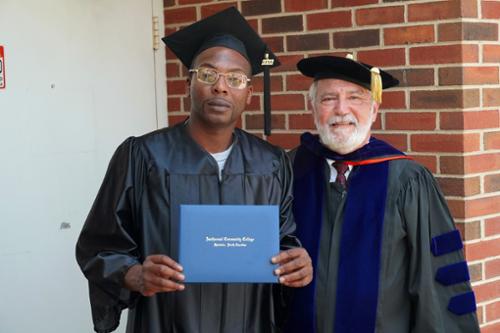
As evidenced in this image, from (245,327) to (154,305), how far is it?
1.15 ft

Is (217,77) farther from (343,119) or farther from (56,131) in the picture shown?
(56,131)

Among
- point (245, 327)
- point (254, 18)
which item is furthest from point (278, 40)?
point (245, 327)

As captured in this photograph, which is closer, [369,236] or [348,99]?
[369,236]

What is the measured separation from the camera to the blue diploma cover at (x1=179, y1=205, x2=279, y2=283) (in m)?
3.27

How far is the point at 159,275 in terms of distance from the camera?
3221mm

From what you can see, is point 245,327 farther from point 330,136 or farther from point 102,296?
point 330,136

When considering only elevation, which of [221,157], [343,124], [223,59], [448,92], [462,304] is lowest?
[462,304]

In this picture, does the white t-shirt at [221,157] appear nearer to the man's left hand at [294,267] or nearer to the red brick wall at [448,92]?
the man's left hand at [294,267]

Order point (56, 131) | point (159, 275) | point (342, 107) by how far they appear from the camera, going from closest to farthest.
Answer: point (159, 275)
point (342, 107)
point (56, 131)

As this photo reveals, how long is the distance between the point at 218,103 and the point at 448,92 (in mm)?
1281

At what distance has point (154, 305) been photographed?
11.5ft

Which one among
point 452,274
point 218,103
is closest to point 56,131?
point 218,103

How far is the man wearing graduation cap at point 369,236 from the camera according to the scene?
3.62m

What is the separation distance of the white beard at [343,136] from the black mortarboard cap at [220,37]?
379mm
